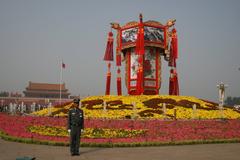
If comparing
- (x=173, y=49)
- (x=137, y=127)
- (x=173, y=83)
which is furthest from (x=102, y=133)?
(x=173, y=49)

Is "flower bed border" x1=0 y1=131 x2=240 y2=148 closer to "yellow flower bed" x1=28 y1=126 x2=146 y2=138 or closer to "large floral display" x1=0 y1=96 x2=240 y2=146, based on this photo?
"large floral display" x1=0 y1=96 x2=240 y2=146

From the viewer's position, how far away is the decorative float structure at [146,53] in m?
41.2

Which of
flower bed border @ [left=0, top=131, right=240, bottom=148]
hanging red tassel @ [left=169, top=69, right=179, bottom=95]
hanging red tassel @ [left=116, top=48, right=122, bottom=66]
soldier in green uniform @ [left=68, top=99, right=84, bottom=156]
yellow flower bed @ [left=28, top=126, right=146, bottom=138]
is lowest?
flower bed border @ [left=0, top=131, right=240, bottom=148]

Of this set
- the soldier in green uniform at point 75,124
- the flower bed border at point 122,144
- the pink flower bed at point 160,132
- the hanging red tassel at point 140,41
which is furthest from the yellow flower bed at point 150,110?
the soldier in green uniform at point 75,124

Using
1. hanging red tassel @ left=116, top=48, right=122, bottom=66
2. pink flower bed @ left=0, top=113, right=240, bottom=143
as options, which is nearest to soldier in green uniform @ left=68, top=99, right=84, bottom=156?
pink flower bed @ left=0, top=113, right=240, bottom=143

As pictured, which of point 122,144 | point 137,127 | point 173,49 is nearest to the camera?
point 122,144

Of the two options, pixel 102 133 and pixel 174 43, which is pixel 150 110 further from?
pixel 174 43

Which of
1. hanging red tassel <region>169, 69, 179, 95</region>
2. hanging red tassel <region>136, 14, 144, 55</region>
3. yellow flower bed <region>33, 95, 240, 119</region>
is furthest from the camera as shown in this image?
hanging red tassel <region>169, 69, 179, 95</region>

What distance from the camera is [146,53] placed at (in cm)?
4241

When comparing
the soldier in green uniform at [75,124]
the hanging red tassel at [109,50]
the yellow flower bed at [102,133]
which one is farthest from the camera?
the hanging red tassel at [109,50]

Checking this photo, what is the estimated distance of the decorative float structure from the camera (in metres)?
41.2

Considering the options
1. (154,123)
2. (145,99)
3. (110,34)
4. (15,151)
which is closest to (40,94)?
(110,34)

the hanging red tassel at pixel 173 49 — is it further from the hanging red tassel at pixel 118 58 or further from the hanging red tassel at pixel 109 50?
the hanging red tassel at pixel 109 50

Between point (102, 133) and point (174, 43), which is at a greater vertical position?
point (174, 43)
